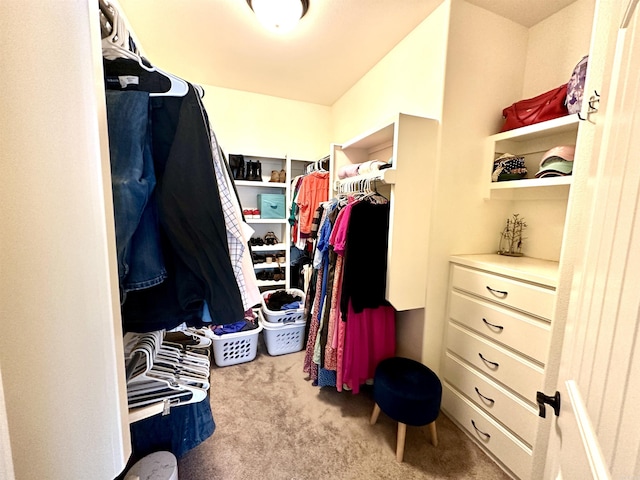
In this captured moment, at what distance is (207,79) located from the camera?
2482mm

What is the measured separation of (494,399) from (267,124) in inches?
119

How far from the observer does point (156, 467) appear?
1036 millimetres

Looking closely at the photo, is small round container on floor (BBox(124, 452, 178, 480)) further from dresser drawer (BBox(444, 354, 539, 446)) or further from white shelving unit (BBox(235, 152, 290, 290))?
white shelving unit (BBox(235, 152, 290, 290))

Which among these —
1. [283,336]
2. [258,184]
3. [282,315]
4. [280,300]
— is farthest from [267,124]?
[283,336]

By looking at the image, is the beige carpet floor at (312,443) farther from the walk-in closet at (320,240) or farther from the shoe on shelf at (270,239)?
the shoe on shelf at (270,239)

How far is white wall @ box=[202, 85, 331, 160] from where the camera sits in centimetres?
268

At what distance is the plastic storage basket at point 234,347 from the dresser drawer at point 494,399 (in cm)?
154

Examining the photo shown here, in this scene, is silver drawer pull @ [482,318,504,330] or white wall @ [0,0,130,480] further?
silver drawer pull @ [482,318,504,330]

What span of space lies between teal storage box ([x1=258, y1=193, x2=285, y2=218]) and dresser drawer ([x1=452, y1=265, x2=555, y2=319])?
1.85 m

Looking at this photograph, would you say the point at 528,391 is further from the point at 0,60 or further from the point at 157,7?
the point at 157,7

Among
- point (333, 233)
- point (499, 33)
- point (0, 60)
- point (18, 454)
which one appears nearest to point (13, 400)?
point (18, 454)

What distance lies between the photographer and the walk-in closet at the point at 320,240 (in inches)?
16.1

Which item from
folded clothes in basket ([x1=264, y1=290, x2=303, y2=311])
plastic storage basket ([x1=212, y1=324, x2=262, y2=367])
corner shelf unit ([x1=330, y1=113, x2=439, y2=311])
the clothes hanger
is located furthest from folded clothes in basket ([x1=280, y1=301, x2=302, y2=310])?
the clothes hanger

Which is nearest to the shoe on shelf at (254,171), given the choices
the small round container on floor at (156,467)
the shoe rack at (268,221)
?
the shoe rack at (268,221)
